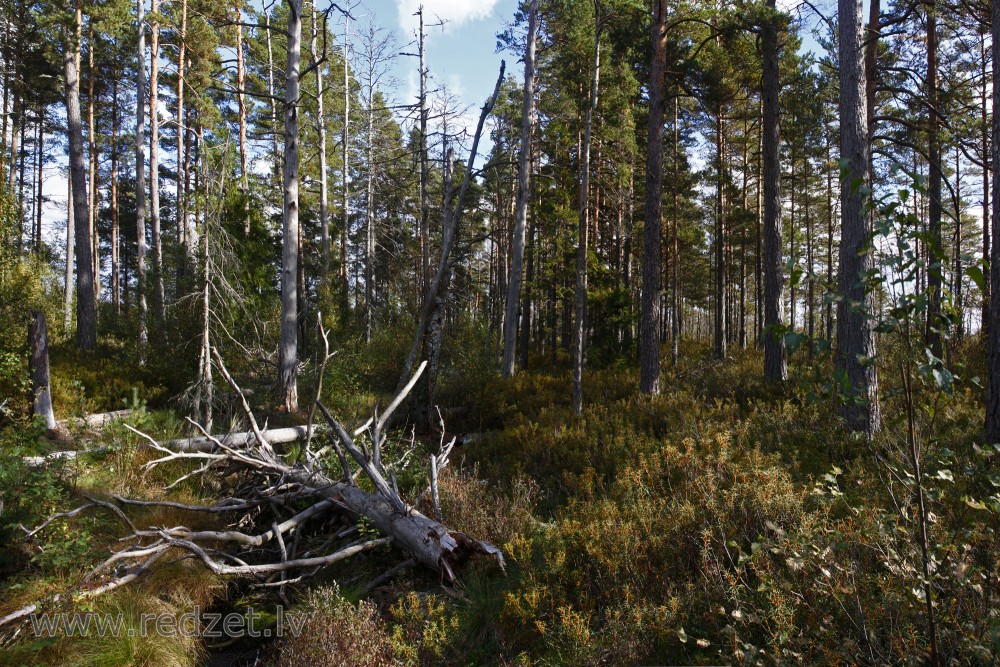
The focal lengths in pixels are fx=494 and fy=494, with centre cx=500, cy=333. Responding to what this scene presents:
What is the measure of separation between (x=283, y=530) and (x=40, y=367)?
507cm

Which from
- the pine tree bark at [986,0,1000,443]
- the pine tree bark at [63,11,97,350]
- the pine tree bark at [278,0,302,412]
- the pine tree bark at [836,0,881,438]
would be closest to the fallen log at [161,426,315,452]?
the pine tree bark at [278,0,302,412]

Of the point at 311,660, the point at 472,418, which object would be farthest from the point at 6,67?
the point at 311,660

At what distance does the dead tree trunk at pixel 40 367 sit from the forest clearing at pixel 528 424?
0.19ft

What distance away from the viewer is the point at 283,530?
5.11m

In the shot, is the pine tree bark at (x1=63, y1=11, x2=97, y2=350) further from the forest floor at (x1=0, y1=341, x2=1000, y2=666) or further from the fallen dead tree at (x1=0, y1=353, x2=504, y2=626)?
the fallen dead tree at (x1=0, y1=353, x2=504, y2=626)

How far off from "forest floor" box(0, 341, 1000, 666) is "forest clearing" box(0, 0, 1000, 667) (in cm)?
3

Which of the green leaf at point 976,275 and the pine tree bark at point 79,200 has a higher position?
the pine tree bark at point 79,200

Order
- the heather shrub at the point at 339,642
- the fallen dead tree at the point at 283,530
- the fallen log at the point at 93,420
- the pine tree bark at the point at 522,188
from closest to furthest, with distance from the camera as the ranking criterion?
the heather shrub at the point at 339,642
the fallen dead tree at the point at 283,530
the fallen log at the point at 93,420
the pine tree bark at the point at 522,188

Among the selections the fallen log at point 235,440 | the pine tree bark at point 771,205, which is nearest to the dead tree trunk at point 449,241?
the fallen log at point 235,440

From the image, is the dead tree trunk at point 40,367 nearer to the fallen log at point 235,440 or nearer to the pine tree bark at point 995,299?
the fallen log at point 235,440

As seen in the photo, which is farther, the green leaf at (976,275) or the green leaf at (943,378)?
the green leaf at (943,378)

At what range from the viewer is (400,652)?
329cm

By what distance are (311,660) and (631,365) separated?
1374 cm

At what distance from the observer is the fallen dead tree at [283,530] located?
4.01 meters
